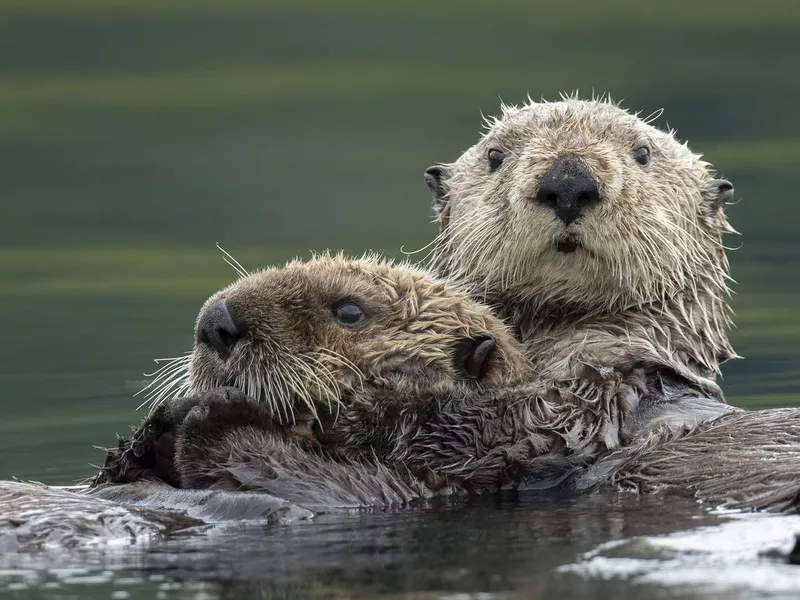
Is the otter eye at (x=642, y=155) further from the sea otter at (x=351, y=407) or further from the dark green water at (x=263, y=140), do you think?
the dark green water at (x=263, y=140)

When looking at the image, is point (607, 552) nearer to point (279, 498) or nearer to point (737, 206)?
point (279, 498)

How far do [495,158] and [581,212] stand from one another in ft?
2.95

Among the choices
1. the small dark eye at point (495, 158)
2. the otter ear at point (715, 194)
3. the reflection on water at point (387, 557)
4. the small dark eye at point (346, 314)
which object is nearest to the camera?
the reflection on water at point (387, 557)

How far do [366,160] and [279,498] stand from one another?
1396cm

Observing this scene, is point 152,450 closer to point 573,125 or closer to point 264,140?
point 573,125

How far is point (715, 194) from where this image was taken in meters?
7.86

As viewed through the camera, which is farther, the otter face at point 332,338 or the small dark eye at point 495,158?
the small dark eye at point 495,158

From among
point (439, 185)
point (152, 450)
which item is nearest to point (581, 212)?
point (439, 185)

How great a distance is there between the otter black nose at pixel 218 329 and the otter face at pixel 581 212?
1.42 meters

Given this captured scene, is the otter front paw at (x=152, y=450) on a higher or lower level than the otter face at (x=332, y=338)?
lower

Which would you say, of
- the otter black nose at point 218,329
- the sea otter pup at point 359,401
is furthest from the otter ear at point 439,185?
the otter black nose at point 218,329

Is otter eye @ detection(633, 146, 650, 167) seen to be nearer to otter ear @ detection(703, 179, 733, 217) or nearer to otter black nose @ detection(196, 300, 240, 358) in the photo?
otter ear @ detection(703, 179, 733, 217)

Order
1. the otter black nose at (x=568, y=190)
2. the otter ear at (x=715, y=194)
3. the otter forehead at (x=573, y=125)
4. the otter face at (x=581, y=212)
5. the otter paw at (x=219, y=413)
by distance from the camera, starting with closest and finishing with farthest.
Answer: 1. the otter paw at (x=219, y=413)
2. the otter black nose at (x=568, y=190)
3. the otter face at (x=581, y=212)
4. the otter forehead at (x=573, y=125)
5. the otter ear at (x=715, y=194)

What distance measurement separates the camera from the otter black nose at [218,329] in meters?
6.39
